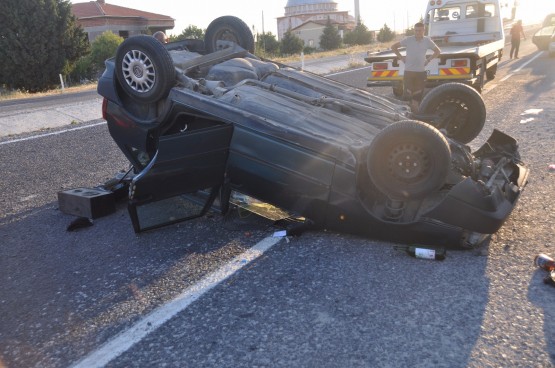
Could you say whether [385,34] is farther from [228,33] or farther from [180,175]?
[180,175]

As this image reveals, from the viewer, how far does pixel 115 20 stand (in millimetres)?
53500

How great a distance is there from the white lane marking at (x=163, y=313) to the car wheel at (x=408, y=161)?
40.0 inches

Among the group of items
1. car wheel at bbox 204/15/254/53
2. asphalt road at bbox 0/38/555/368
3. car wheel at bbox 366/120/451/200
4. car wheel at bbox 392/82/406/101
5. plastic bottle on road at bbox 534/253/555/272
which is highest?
car wheel at bbox 204/15/254/53

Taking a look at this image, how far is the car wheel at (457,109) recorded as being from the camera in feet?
16.3

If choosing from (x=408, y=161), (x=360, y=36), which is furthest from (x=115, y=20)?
(x=408, y=161)

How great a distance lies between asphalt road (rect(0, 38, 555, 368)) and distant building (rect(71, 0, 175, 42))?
5103 cm

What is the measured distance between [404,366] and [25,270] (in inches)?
110

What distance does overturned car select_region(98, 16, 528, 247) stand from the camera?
134 inches

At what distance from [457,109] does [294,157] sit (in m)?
2.31

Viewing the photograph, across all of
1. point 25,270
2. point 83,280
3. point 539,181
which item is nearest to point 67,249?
point 25,270

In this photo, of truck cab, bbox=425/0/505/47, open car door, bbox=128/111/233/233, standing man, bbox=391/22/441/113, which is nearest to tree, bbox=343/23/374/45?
truck cab, bbox=425/0/505/47

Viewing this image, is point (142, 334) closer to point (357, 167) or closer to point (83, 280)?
point (83, 280)

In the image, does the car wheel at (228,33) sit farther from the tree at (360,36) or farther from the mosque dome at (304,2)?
the mosque dome at (304,2)

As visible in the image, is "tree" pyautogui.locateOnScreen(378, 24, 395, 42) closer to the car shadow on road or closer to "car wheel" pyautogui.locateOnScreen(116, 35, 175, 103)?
"car wheel" pyautogui.locateOnScreen(116, 35, 175, 103)
